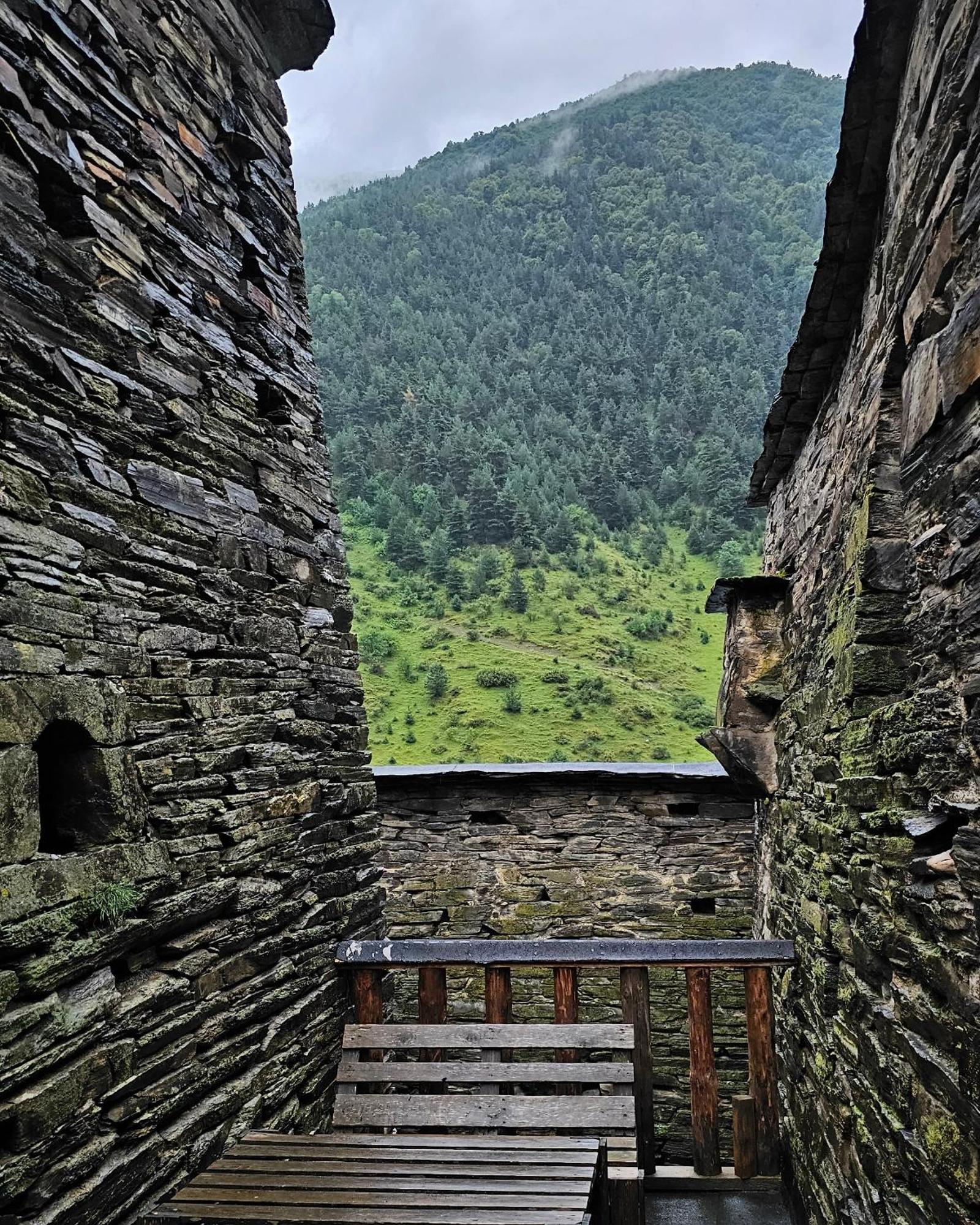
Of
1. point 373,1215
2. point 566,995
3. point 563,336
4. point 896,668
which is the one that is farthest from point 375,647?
point 563,336

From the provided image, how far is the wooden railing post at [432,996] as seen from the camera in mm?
2910

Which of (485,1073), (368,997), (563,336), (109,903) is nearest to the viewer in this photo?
(109,903)

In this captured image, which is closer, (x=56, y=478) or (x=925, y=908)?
(x=925, y=908)

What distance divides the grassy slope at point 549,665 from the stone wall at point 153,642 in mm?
15142

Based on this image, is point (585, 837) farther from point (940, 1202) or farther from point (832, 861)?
point (940, 1202)

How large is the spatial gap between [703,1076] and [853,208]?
135 inches

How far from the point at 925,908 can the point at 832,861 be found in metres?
1.21

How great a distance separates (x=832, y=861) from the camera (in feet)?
10.1

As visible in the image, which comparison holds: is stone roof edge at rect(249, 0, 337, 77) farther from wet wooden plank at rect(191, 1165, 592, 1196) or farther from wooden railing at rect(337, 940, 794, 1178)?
wet wooden plank at rect(191, 1165, 592, 1196)

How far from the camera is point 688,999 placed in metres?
2.85

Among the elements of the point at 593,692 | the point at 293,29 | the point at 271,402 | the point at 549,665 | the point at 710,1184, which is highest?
the point at 293,29

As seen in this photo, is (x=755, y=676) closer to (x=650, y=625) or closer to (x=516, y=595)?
(x=650, y=625)

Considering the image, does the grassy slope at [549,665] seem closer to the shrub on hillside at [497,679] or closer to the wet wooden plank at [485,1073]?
the shrub on hillside at [497,679]

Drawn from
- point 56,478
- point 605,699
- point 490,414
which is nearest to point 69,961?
point 56,478
